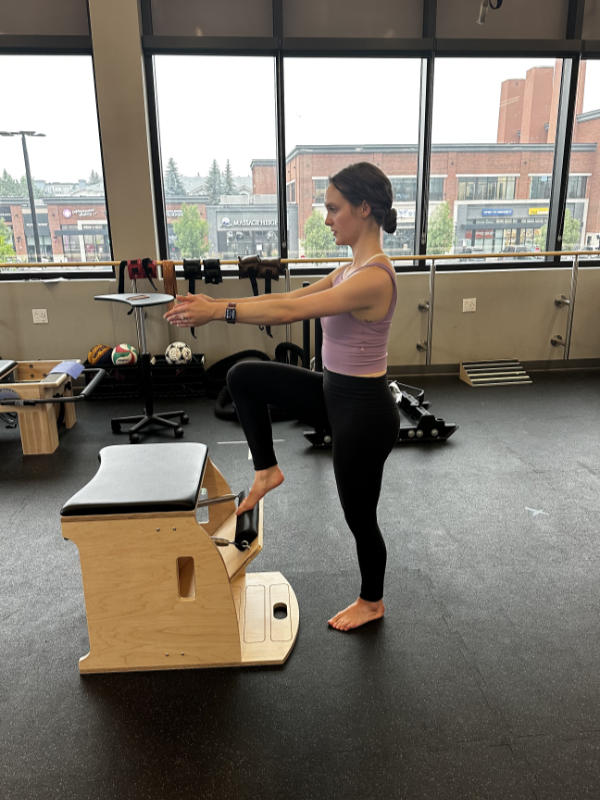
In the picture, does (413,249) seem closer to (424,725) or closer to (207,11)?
(207,11)

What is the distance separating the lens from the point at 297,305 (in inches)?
62.1

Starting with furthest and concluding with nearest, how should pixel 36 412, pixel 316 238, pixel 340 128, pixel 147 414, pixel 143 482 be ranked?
1. pixel 316 238
2. pixel 340 128
3. pixel 147 414
4. pixel 36 412
5. pixel 143 482

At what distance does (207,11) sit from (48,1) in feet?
4.35

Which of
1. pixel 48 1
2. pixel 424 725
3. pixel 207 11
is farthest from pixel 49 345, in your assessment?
pixel 424 725

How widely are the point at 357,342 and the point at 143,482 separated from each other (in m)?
0.81

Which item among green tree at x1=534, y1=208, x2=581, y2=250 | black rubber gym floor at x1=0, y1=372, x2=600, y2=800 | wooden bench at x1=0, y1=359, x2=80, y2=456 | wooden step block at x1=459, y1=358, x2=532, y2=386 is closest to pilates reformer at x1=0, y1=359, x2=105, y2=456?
wooden bench at x1=0, y1=359, x2=80, y2=456

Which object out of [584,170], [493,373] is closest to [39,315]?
[493,373]

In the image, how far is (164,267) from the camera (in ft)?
13.8

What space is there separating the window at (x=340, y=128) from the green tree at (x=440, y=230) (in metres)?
0.20

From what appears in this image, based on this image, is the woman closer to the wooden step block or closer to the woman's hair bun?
the woman's hair bun

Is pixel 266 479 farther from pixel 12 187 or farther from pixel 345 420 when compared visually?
pixel 12 187

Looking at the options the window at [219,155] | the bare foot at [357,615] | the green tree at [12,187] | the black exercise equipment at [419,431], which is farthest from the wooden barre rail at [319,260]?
the bare foot at [357,615]

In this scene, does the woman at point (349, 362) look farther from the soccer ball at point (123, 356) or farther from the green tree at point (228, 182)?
the green tree at point (228, 182)

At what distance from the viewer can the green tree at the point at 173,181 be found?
522cm
